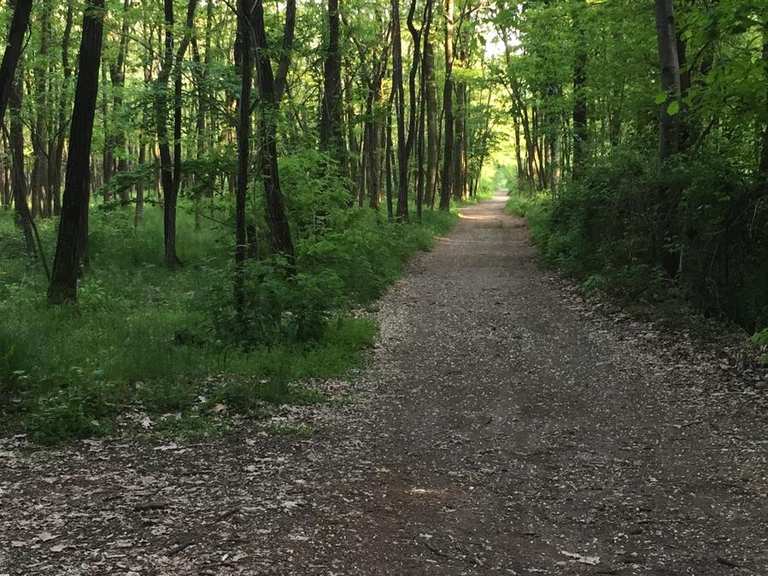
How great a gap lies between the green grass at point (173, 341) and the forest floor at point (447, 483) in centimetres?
49

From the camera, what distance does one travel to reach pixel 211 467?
5000mm

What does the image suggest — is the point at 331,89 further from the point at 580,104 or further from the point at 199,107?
the point at 580,104

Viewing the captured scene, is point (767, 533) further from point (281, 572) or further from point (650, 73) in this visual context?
point (650, 73)

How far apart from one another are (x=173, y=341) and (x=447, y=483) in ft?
15.6

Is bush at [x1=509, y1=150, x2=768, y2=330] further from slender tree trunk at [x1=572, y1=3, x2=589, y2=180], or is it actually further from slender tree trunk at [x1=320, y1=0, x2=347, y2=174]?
slender tree trunk at [x1=320, y1=0, x2=347, y2=174]

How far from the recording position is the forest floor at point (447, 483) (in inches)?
145

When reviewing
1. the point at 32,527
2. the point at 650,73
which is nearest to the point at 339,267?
the point at 650,73

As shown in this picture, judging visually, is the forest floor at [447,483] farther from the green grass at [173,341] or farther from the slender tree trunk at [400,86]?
the slender tree trunk at [400,86]

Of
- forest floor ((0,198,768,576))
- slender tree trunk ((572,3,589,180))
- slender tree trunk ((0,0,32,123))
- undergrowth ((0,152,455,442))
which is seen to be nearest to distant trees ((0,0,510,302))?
slender tree trunk ((0,0,32,123))

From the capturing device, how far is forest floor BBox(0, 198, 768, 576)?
3672mm

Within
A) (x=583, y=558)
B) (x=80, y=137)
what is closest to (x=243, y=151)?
(x=80, y=137)

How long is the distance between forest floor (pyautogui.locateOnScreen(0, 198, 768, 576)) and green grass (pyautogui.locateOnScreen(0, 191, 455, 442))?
1.60ft

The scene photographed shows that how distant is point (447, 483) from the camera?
191 inches

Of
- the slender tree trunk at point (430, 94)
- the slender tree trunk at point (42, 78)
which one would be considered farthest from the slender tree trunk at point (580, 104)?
the slender tree trunk at point (42, 78)
